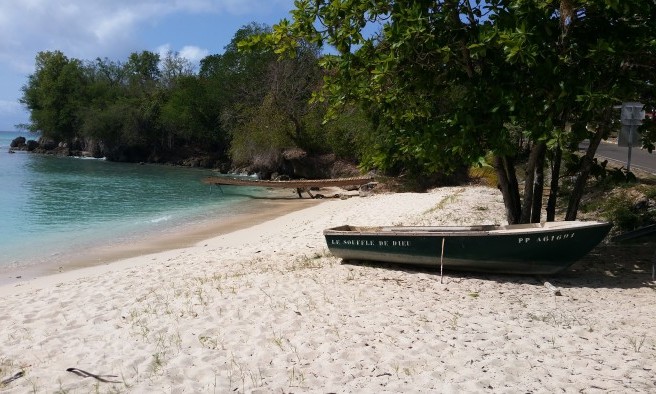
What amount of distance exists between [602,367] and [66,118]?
83.2 m

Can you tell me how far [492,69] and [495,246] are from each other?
2893mm

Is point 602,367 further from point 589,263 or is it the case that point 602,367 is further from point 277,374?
point 589,263

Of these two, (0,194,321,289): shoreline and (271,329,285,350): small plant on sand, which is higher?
A: (271,329,285,350): small plant on sand

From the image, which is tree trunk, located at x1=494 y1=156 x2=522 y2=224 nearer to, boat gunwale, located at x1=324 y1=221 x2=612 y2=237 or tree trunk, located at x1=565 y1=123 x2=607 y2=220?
tree trunk, located at x1=565 y1=123 x2=607 y2=220

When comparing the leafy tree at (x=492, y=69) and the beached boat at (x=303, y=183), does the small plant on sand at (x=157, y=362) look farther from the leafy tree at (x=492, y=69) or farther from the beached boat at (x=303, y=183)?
the beached boat at (x=303, y=183)

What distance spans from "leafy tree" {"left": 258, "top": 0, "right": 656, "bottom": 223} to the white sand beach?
2195 mm

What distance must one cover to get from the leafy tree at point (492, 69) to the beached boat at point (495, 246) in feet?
4.13

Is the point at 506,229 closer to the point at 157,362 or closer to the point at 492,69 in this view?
the point at 492,69

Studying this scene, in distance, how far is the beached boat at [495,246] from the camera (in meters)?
7.79

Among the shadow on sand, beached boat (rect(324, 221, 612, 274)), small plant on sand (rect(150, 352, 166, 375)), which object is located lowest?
small plant on sand (rect(150, 352, 166, 375))

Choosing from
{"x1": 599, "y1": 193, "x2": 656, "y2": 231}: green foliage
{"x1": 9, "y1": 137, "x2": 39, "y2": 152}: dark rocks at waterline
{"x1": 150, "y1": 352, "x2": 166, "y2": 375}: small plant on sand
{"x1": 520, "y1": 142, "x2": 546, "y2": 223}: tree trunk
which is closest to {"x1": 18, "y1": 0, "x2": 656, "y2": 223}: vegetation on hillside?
{"x1": 520, "y1": 142, "x2": 546, "y2": 223}: tree trunk

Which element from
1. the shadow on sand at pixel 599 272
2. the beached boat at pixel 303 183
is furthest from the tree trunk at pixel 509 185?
the beached boat at pixel 303 183

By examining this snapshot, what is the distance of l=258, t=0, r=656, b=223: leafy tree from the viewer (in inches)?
291

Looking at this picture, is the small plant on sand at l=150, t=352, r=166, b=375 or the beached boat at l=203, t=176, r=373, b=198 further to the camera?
the beached boat at l=203, t=176, r=373, b=198
